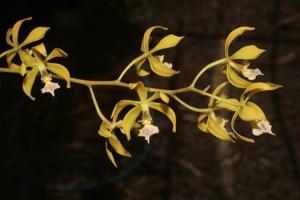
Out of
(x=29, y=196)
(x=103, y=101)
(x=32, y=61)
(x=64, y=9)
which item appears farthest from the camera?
(x=64, y=9)

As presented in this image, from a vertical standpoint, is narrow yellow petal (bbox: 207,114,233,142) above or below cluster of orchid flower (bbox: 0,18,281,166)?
below

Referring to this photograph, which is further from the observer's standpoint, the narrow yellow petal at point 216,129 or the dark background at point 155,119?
the dark background at point 155,119

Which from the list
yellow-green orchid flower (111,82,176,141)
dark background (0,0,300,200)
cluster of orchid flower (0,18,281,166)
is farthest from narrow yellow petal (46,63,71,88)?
dark background (0,0,300,200)

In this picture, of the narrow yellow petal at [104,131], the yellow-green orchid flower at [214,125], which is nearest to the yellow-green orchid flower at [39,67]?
the narrow yellow petal at [104,131]

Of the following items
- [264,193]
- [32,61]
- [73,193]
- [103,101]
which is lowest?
[264,193]

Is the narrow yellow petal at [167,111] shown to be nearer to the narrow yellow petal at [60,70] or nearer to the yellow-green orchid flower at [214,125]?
the yellow-green orchid flower at [214,125]

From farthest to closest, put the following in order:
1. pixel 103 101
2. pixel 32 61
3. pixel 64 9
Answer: pixel 64 9 → pixel 103 101 → pixel 32 61

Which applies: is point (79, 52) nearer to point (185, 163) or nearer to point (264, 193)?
point (185, 163)

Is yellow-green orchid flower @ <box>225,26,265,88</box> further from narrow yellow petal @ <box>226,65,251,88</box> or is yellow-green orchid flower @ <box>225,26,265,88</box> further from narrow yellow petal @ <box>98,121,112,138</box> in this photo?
narrow yellow petal @ <box>98,121,112,138</box>

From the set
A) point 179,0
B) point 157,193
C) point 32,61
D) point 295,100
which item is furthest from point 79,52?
point 32,61
